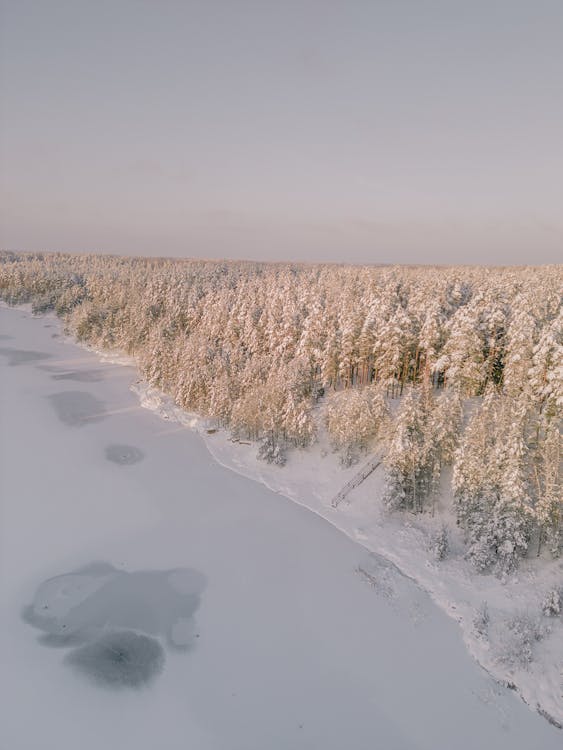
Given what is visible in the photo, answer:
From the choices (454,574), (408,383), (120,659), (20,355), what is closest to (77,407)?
(20,355)

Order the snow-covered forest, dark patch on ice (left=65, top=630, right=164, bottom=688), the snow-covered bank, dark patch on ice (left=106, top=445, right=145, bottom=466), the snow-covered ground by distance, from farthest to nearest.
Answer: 1. dark patch on ice (left=106, top=445, right=145, bottom=466)
2. the snow-covered forest
3. the snow-covered bank
4. dark patch on ice (left=65, top=630, right=164, bottom=688)
5. the snow-covered ground

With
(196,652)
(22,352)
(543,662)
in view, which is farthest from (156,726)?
(22,352)

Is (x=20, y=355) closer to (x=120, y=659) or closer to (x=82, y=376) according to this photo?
(x=82, y=376)

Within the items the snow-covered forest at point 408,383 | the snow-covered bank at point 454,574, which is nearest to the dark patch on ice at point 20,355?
the snow-covered forest at point 408,383

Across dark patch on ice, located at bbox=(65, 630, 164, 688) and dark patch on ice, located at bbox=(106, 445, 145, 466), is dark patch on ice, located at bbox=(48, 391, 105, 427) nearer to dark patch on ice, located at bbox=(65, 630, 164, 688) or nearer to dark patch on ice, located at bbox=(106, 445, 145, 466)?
dark patch on ice, located at bbox=(106, 445, 145, 466)

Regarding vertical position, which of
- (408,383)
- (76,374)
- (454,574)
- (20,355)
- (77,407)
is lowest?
(77,407)

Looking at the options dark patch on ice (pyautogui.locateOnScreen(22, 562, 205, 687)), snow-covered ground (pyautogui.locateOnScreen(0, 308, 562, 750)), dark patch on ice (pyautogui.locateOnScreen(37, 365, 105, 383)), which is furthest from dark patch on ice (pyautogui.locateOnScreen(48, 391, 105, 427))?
dark patch on ice (pyautogui.locateOnScreen(22, 562, 205, 687))

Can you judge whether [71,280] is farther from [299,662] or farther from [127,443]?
[299,662]
